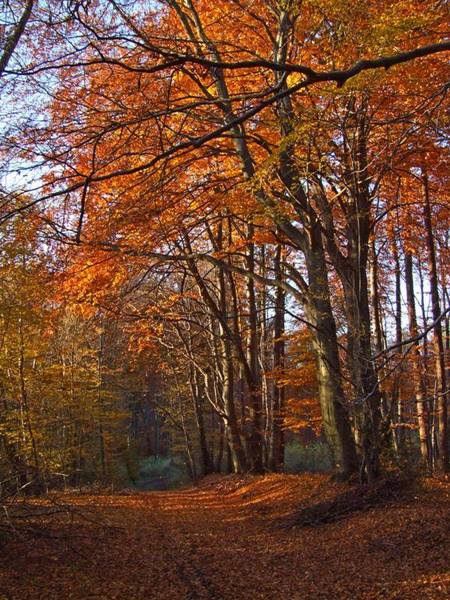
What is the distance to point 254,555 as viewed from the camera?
7.18 metres

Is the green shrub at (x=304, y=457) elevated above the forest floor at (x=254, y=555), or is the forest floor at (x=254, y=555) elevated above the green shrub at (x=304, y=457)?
the forest floor at (x=254, y=555)

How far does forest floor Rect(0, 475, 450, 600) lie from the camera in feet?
17.9

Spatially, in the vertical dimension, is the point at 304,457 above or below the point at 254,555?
below

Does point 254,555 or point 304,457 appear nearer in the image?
point 254,555

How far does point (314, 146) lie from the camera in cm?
805

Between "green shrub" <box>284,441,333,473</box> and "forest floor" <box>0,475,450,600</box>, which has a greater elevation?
"forest floor" <box>0,475,450,600</box>

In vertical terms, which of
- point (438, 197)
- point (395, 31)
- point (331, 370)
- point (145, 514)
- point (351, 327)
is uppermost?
point (438, 197)

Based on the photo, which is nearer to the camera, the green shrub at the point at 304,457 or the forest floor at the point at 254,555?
the forest floor at the point at 254,555

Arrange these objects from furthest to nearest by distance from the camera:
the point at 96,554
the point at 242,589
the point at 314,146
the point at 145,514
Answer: the point at 145,514
the point at 314,146
the point at 96,554
the point at 242,589

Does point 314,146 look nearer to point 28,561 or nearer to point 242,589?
point 242,589

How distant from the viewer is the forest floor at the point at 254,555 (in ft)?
17.9

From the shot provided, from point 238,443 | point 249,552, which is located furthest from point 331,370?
point 238,443

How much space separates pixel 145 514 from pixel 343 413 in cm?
507

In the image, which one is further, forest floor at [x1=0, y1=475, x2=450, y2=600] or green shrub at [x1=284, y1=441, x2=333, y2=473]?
green shrub at [x1=284, y1=441, x2=333, y2=473]
